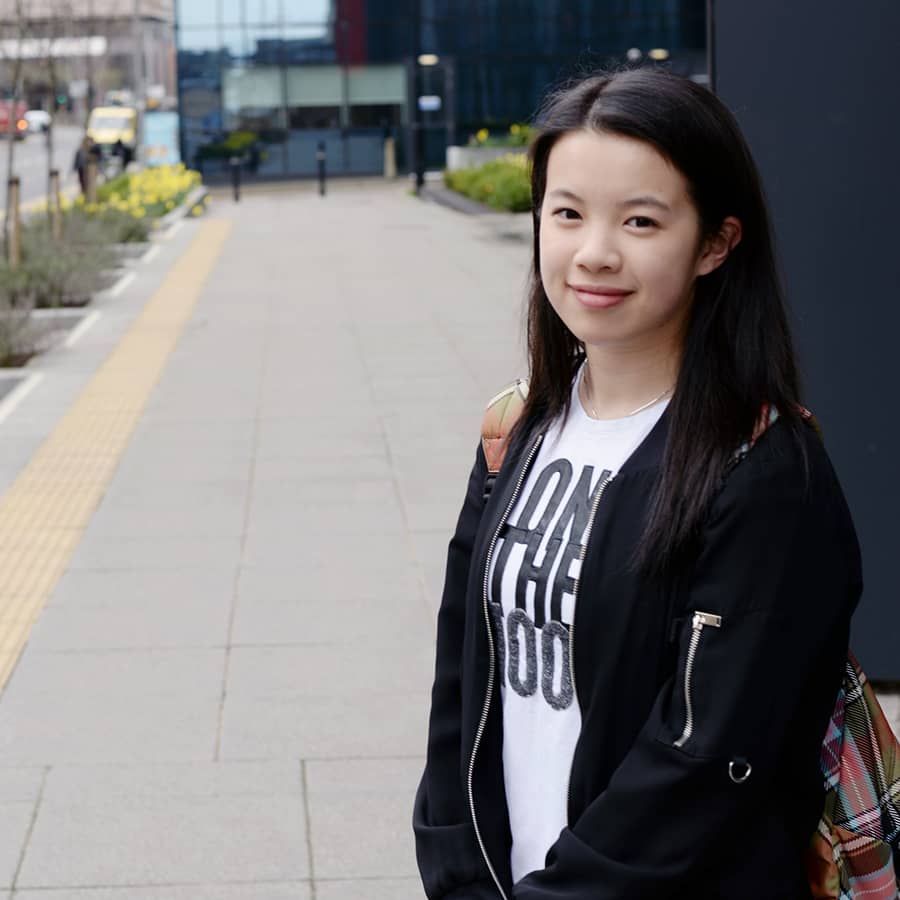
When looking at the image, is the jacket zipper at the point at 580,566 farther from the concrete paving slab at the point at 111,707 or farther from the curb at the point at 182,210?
the curb at the point at 182,210

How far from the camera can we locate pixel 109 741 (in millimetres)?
4754

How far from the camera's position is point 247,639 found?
5.71 m

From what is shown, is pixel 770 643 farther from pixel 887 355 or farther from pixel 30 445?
pixel 30 445

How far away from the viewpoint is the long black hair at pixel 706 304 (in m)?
1.85

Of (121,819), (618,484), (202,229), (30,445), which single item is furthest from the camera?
(202,229)

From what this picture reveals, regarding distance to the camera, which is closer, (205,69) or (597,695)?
(597,695)

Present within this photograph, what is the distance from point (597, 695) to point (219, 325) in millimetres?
12458

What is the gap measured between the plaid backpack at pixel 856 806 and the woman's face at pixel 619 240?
7.2 inches

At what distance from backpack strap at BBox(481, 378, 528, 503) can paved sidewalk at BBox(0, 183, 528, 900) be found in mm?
1910

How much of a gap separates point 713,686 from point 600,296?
1.49ft

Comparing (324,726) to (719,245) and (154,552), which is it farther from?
(719,245)

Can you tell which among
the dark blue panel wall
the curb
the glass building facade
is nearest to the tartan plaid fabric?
the dark blue panel wall

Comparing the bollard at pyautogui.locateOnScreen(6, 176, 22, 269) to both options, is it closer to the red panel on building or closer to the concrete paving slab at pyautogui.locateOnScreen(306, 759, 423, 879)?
the concrete paving slab at pyautogui.locateOnScreen(306, 759, 423, 879)

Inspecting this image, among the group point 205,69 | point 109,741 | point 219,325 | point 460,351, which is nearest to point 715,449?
point 109,741
